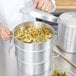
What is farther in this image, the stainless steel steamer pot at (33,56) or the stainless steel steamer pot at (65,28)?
the stainless steel steamer pot at (65,28)

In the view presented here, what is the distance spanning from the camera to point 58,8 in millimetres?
2010

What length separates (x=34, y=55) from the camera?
0.79m

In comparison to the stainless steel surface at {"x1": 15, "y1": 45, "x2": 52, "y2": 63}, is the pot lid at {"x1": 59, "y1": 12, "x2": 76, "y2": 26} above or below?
above

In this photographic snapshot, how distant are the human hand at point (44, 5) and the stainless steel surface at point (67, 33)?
0.36ft

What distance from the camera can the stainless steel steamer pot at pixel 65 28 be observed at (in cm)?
96

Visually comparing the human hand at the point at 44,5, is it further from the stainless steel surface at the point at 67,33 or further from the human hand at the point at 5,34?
the human hand at the point at 5,34

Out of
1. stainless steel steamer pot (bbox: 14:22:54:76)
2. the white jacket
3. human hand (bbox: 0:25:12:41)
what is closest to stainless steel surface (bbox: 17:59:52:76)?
stainless steel steamer pot (bbox: 14:22:54:76)

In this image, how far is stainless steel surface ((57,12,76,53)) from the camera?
97 centimetres

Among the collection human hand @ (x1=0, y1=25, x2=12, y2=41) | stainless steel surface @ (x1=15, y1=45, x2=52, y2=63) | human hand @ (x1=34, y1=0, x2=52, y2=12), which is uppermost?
human hand @ (x1=34, y1=0, x2=52, y2=12)

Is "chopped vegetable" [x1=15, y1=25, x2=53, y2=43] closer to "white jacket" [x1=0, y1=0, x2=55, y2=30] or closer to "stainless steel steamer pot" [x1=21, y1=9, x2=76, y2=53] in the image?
"stainless steel steamer pot" [x1=21, y1=9, x2=76, y2=53]

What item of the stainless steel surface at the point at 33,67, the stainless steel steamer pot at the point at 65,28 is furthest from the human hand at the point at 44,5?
the stainless steel surface at the point at 33,67

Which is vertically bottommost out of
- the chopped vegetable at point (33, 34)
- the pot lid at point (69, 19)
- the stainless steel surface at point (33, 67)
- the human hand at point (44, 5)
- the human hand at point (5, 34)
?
the stainless steel surface at point (33, 67)

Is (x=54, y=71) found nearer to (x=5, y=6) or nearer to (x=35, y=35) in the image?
(x=35, y=35)


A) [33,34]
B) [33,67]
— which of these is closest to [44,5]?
[33,34]
